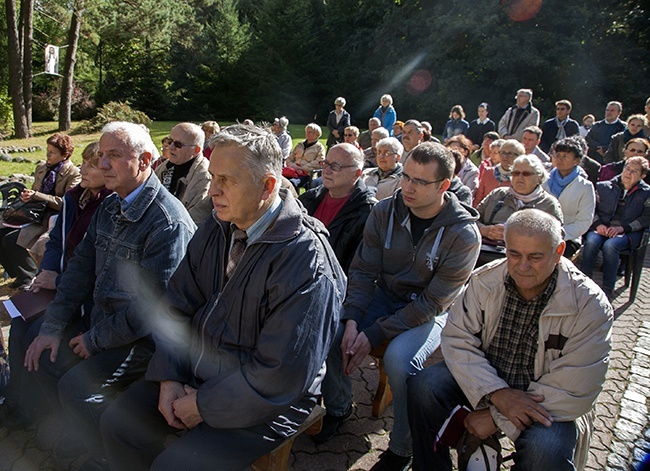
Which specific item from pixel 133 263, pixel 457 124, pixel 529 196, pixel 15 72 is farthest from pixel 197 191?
pixel 15 72

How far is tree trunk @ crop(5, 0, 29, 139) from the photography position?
55.2 ft

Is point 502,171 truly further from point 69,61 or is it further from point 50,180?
point 69,61

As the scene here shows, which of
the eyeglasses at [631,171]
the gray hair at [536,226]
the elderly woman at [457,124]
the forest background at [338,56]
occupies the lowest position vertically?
the gray hair at [536,226]

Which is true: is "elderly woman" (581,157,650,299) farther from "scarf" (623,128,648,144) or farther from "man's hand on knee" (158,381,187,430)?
"man's hand on knee" (158,381,187,430)

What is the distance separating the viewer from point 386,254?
10.4 feet

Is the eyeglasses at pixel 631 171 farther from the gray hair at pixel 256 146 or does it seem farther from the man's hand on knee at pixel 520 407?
the gray hair at pixel 256 146

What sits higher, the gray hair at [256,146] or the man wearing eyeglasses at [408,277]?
the gray hair at [256,146]

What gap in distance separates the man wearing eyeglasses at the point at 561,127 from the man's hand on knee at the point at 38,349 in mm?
9587

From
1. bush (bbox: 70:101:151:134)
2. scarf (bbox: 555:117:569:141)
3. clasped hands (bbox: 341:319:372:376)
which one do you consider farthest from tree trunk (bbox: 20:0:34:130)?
clasped hands (bbox: 341:319:372:376)

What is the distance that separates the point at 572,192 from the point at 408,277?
2708 millimetres

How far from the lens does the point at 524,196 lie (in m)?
4.16

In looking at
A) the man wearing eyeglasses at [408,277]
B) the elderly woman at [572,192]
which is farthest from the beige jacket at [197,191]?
the elderly woman at [572,192]

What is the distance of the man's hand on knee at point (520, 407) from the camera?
219 centimetres

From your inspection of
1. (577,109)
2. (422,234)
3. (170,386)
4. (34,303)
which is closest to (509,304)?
(422,234)
